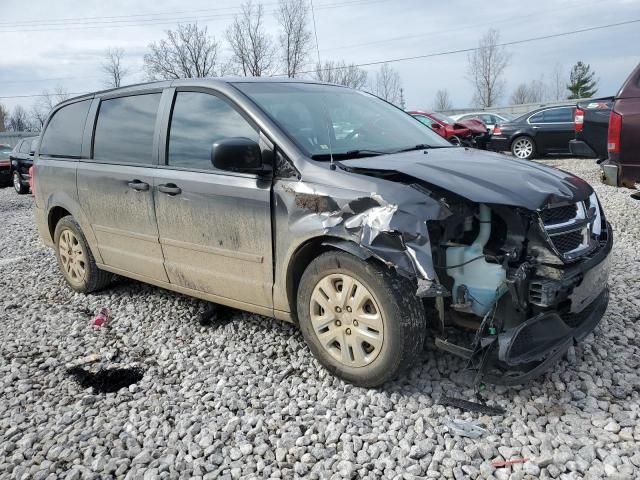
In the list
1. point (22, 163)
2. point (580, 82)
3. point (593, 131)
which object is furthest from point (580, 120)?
point (580, 82)

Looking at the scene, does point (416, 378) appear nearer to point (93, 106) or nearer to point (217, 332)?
point (217, 332)

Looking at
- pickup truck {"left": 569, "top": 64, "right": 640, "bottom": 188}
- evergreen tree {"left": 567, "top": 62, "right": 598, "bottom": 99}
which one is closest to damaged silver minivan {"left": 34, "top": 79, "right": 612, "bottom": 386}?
pickup truck {"left": 569, "top": 64, "right": 640, "bottom": 188}

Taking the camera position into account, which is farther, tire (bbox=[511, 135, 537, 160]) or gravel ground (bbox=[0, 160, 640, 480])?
tire (bbox=[511, 135, 537, 160])

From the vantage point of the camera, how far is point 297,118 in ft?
11.4

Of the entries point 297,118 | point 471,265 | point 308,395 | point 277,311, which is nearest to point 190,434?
point 308,395

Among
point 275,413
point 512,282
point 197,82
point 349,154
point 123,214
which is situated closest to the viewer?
point 512,282

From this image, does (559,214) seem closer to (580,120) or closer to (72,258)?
(72,258)

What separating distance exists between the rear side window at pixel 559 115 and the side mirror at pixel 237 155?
42.8ft

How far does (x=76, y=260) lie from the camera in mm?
5059

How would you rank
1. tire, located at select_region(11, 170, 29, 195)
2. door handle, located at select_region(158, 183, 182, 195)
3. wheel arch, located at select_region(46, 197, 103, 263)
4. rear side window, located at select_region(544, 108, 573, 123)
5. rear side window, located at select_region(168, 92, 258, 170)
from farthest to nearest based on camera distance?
tire, located at select_region(11, 170, 29, 195), rear side window, located at select_region(544, 108, 573, 123), wheel arch, located at select_region(46, 197, 103, 263), door handle, located at select_region(158, 183, 182, 195), rear side window, located at select_region(168, 92, 258, 170)

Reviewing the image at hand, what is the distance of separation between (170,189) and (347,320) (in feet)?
5.31

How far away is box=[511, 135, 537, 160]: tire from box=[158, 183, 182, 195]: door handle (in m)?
12.6

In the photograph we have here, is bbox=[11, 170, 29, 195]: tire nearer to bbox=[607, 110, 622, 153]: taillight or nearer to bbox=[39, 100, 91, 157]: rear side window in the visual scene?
bbox=[39, 100, 91, 157]: rear side window

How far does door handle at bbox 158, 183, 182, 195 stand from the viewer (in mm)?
3689
